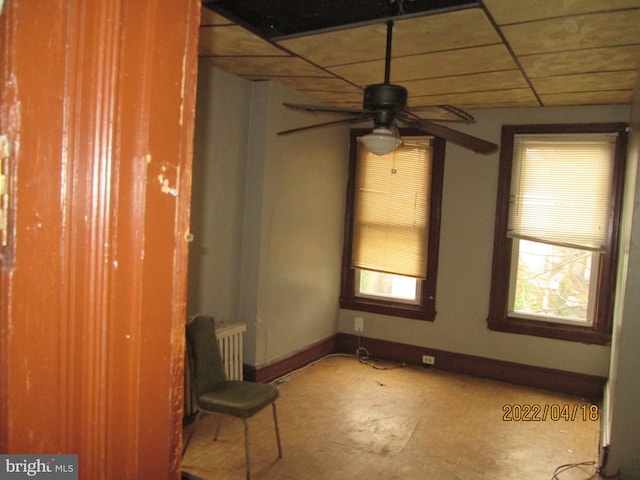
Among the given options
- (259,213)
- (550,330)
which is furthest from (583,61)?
(259,213)

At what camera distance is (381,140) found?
2219 mm

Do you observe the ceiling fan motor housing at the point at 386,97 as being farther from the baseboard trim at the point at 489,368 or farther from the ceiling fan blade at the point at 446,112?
the baseboard trim at the point at 489,368

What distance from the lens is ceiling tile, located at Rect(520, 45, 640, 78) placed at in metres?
2.56

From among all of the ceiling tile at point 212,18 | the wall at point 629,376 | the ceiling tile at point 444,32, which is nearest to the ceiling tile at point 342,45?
the ceiling tile at point 444,32

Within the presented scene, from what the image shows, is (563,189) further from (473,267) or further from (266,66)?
(266,66)

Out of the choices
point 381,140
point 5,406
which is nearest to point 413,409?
point 381,140

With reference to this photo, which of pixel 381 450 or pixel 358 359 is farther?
pixel 358 359

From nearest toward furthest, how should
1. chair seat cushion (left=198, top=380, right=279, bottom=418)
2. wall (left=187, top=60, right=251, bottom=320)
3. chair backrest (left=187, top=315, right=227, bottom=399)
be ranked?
chair seat cushion (left=198, top=380, right=279, bottom=418)
chair backrest (left=187, top=315, right=227, bottom=399)
wall (left=187, top=60, right=251, bottom=320)

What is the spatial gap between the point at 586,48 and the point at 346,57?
53.1 inches

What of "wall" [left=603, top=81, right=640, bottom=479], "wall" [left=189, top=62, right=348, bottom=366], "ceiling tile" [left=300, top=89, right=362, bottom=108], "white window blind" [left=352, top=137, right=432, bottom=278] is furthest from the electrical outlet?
"ceiling tile" [left=300, top=89, right=362, bottom=108]

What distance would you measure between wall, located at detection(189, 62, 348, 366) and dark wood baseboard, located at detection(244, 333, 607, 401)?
114mm

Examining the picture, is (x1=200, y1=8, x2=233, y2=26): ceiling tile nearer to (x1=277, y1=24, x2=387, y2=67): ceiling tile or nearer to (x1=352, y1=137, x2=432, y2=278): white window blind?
(x1=277, y1=24, x2=387, y2=67): ceiling tile

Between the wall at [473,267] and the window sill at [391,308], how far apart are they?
7 cm

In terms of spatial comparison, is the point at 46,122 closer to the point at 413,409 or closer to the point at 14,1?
the point at 14,1
